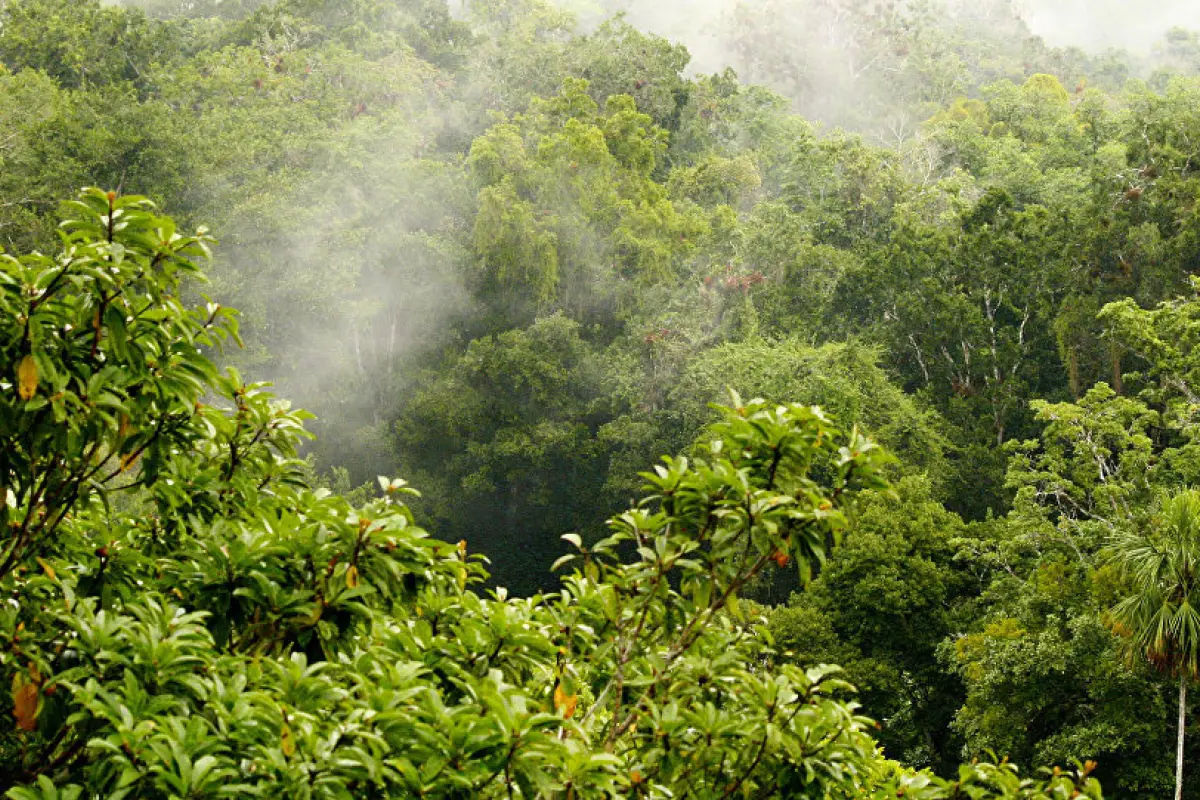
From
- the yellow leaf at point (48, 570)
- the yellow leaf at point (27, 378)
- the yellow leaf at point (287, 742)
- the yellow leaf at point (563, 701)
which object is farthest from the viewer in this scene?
the yellow leaf at point (563, 701)

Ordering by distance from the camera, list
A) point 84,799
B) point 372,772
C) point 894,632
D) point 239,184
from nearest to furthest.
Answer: point 372,772, point 84,799, point 894,632, point 239,184

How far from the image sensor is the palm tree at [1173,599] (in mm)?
11359

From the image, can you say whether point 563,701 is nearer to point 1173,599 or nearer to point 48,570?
point 48,570

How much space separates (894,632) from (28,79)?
2172cm

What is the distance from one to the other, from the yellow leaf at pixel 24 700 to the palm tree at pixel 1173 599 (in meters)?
10.5

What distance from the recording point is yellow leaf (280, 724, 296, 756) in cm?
276

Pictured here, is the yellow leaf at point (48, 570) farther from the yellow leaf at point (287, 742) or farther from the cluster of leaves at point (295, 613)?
the yellow leaf at point (287, 742)

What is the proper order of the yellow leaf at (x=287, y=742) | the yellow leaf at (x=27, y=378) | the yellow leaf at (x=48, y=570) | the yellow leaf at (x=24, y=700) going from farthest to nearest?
the yellow leaf at (x=48, y=570), the yellow leaf at (x=24, y=700), the yellow leaf at (x=27, y=378), the yellow leaf at (x=287, y=742)

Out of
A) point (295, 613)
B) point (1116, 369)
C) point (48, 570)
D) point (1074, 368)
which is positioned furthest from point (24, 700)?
point (1074, 368)

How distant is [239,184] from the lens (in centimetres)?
2722

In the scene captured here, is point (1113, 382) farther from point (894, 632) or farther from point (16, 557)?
point (16, 557)

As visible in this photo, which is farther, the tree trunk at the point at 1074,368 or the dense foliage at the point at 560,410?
the tree trunk at the point at 1074,368

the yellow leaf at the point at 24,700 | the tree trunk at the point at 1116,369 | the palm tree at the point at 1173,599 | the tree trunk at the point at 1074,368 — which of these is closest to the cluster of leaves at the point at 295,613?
the yellow leaf at the point at 24,700

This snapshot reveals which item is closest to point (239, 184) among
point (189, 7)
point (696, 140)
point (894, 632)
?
point (696, 140)
